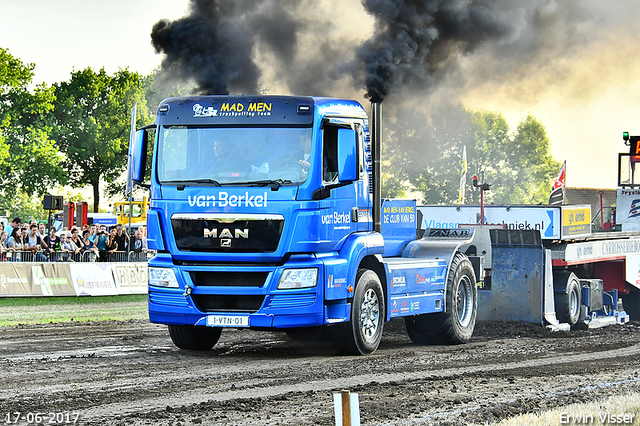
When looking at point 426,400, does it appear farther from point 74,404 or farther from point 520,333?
point 520,333

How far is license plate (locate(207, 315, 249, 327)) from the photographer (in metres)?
10.1

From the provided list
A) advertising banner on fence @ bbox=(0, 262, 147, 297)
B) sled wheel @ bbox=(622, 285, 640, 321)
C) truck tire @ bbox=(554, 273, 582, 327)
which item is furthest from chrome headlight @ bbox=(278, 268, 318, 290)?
advertising banner on fence @ bbox=(0, 262, 147, 297)

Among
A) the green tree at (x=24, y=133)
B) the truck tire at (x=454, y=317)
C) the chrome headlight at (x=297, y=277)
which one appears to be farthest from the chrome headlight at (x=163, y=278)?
the green tree at (x=24, y=133)

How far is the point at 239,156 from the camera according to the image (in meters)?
10.1

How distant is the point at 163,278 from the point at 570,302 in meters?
8.07

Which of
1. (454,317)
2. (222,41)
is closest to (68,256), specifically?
(222,41)

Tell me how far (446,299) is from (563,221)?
15.8 feet

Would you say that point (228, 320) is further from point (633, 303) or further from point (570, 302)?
point (633, 303)

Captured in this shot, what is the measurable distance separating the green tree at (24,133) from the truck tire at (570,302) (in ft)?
116

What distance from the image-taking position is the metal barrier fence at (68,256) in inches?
800

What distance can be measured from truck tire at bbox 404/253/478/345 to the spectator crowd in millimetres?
7884

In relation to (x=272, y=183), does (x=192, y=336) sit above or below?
below

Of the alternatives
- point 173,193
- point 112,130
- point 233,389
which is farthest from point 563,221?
point 112,130

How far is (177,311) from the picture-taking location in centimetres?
1032
